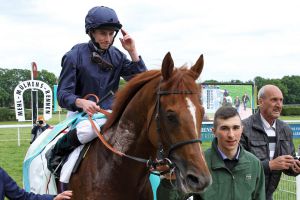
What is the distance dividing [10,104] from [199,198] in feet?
276

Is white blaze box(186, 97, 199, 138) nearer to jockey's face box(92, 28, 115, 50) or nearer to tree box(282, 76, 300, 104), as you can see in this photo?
jockey's face box(92, 28, 115, 50)

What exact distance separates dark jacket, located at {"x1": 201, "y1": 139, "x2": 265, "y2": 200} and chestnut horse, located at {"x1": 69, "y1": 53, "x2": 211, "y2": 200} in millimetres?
436

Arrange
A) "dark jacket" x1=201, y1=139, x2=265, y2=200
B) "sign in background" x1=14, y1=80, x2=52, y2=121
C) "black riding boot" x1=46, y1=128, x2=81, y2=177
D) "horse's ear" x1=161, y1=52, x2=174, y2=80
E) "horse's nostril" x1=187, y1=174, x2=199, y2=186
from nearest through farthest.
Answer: "horse's nostril" x1=187, y1=174, x2=199, y2=186 < "horse's ear" x1=161, y1=52, x2=174, y2=80 < "dark jacket" x1=201, y1=139, x2=265, y2=200 < "black riding boot" x1=46, y1=128, x2=81, y2=177 < "sign in background" x1=14, y1=80, x2=52, y2=121

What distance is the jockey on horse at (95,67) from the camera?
12.5ft

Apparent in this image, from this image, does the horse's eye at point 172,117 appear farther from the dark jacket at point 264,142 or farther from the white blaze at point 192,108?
the dark jacket at point 264,142

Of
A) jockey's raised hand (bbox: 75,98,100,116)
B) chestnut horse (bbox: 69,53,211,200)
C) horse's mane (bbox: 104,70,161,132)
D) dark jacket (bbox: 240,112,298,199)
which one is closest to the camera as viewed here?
chestnut horse (bbox: 69,53,211,200)

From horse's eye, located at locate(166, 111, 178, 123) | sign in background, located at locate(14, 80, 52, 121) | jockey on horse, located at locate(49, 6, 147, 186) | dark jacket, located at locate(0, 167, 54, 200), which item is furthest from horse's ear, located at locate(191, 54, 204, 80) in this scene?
sign in background, located at locate(14, 80, 52, 121)

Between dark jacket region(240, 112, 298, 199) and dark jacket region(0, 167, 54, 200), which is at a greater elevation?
dark jacket region(240, 112, 298, 199)

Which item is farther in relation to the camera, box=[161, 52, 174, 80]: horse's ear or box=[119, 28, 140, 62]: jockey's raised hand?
box=[119, 28, 140, 62]: jockey's raised hand

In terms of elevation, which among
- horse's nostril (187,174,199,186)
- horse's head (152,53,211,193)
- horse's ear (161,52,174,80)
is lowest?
horse's nostril (187,174,199,186)

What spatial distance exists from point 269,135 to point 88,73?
1.90 metres

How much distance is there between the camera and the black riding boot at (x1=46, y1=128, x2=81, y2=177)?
144 inches

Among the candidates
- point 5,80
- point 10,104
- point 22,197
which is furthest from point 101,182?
point 5,80

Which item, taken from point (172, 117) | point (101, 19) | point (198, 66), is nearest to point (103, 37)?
point (101, 19)
